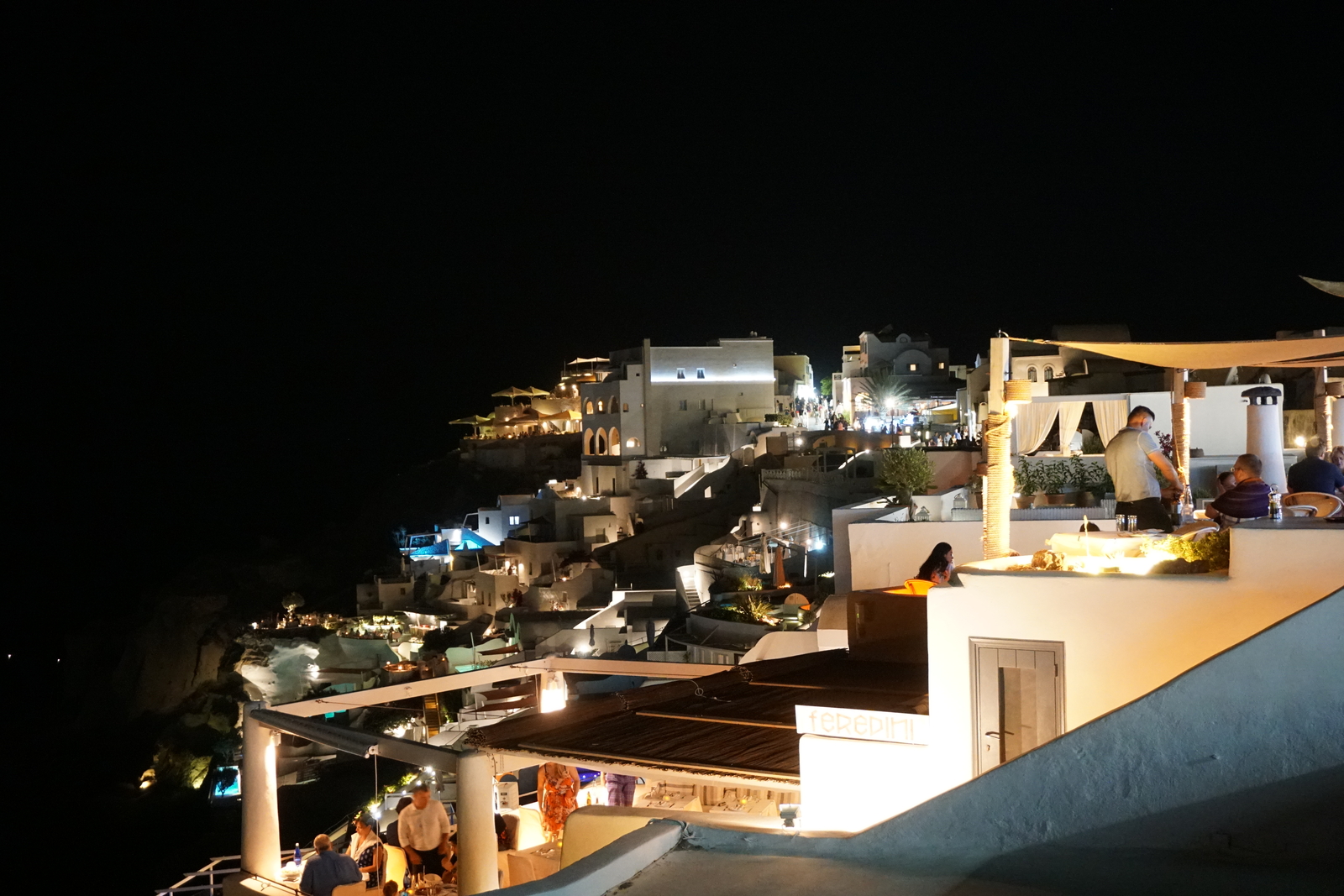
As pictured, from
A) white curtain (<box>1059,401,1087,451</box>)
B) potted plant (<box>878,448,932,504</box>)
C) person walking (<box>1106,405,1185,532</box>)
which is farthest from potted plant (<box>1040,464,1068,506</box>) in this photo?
person walking (<box>1106,405,1185,532</box>)

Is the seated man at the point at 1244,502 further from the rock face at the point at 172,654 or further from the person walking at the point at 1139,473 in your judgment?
the rock face at the point at 172,654

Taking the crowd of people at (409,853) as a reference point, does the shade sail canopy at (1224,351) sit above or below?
above

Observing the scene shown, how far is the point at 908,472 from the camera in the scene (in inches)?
794

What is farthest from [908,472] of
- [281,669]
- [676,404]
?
[676,404]

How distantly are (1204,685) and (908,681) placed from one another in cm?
297

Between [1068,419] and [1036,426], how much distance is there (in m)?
0.63

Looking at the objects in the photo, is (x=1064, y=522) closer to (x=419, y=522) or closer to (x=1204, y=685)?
(x=1204, y=685)

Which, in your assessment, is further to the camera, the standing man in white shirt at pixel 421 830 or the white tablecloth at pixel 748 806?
the white tablecloth at pixel 748 806

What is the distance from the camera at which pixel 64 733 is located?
42750 millimetres

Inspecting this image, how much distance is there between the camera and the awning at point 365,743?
5.26 metres

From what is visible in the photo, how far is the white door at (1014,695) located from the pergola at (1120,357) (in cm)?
141

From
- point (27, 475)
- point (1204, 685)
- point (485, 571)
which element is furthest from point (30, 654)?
point (1204, 685)

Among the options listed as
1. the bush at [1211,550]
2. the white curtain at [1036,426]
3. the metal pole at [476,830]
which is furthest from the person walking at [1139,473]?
the white curtain at [1036,426]

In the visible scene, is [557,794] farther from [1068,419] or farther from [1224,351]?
[1068,419]
